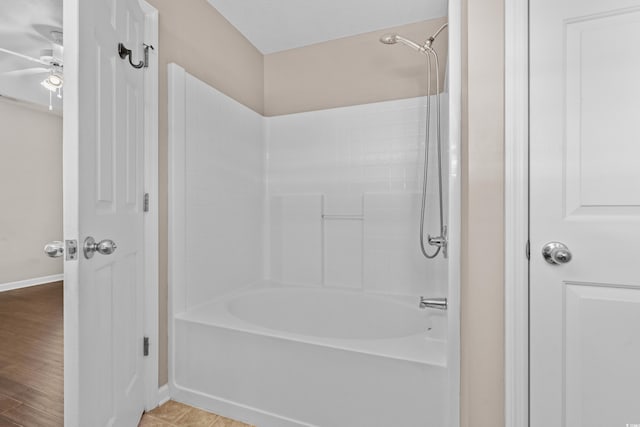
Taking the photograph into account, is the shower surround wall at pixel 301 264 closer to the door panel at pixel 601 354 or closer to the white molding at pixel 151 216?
the white molding at pixel 151 216

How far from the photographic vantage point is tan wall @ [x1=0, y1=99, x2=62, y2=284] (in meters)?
3.77

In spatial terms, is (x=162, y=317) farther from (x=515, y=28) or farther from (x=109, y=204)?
(x=515, y=28)

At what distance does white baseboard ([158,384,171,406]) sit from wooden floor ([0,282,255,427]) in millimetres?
23

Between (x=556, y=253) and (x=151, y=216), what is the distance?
1750mm

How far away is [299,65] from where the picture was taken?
2.69m

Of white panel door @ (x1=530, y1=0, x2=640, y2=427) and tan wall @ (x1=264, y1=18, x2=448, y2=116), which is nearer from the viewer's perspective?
white panel door @ (x1=530, y1=0, x2=640, y2=427)

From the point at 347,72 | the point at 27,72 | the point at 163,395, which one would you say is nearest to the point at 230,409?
the point at 163,395

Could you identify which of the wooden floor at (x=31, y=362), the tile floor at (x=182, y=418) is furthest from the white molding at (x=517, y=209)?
the wooden floor at (x=31, y=362)

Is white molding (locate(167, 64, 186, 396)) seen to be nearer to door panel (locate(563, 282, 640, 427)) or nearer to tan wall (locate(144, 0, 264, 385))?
tan wall (locate(144, 0, 264, 385))

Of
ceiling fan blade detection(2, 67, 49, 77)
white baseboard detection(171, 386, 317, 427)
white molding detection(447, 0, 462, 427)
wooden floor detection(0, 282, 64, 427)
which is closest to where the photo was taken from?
white molding detection(447, 0, 462, 427)

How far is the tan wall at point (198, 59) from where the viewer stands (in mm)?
1695

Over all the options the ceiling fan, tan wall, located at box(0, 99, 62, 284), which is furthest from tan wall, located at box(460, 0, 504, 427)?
tan wall, located at box(0, 99, 62, 284)

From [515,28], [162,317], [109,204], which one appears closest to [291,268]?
[162,317]

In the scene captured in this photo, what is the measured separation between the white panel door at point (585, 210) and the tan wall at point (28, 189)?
17.2ft
